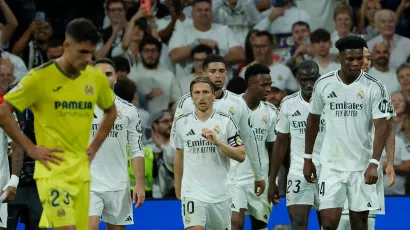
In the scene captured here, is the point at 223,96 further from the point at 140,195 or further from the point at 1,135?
the point at 1,135

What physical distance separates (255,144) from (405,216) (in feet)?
8.69

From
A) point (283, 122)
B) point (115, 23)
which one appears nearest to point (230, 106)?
point (283, 122)

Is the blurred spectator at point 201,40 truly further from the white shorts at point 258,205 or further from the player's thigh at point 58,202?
the player's thigh at point 58,202

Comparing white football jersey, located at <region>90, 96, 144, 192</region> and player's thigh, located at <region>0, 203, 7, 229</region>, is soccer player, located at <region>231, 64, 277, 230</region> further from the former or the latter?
player's thigh, located at <region>0, 203, 7, 229</region>

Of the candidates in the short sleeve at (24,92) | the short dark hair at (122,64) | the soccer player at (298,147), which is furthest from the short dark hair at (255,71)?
the short sleeve at (24,92)

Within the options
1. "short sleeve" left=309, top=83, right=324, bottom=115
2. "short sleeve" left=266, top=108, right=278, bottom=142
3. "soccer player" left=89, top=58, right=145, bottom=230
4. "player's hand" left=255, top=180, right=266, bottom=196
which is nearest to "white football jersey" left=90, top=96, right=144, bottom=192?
"soccer player" left=89, top=58, right=145, bottom=230

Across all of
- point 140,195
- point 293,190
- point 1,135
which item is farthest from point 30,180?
point 293,190

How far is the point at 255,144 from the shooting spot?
12.2 m

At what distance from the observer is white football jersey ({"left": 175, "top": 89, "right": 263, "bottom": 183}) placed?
11438mm

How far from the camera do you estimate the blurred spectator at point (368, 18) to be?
16.5m

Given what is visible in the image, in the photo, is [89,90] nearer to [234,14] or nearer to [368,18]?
[234,14]

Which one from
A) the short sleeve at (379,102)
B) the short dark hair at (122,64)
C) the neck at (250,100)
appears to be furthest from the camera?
the short dark hair at (122,64)

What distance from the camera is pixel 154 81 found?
15562mm

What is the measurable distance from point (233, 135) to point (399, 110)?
206 inches
